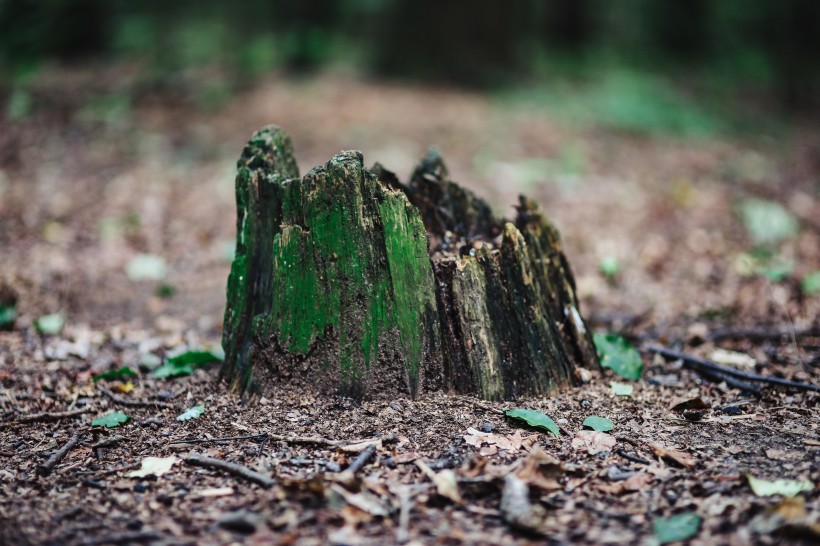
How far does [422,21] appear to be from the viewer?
973cm

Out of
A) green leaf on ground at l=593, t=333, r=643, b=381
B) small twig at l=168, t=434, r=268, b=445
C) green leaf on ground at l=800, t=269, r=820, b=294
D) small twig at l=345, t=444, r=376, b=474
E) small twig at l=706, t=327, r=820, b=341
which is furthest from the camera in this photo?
green leaf on ground at l=800, t=269, r=820, b=294

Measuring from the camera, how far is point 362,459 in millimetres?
2334

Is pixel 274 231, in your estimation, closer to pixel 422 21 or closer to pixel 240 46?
pixel 422 21

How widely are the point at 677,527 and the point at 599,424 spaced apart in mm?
729

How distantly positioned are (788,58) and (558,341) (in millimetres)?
16225

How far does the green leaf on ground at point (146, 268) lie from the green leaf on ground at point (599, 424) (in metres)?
3.88

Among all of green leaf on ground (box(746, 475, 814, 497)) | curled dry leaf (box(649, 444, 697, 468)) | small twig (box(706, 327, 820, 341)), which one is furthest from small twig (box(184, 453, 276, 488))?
small twig (box(706, 327, 820, 341))

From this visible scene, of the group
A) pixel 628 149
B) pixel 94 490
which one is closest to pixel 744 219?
pixel 628 149

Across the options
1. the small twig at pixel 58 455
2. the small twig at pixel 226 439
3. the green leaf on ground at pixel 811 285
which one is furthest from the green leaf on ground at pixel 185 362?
the green leaf on ground at pixel 811 285

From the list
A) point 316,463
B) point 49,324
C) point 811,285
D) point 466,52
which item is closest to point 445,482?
point 316,463

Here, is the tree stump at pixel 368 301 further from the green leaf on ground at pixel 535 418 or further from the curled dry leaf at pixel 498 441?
the curled dry leaf at pixel 498 441

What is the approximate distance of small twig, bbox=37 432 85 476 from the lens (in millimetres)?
2395

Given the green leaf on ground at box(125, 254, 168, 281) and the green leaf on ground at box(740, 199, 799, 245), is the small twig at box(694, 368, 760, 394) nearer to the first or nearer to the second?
the green leaf on ground at box(740, 199, 799, 245)

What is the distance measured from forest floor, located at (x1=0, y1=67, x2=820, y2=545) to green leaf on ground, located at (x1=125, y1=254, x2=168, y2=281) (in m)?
0.04
